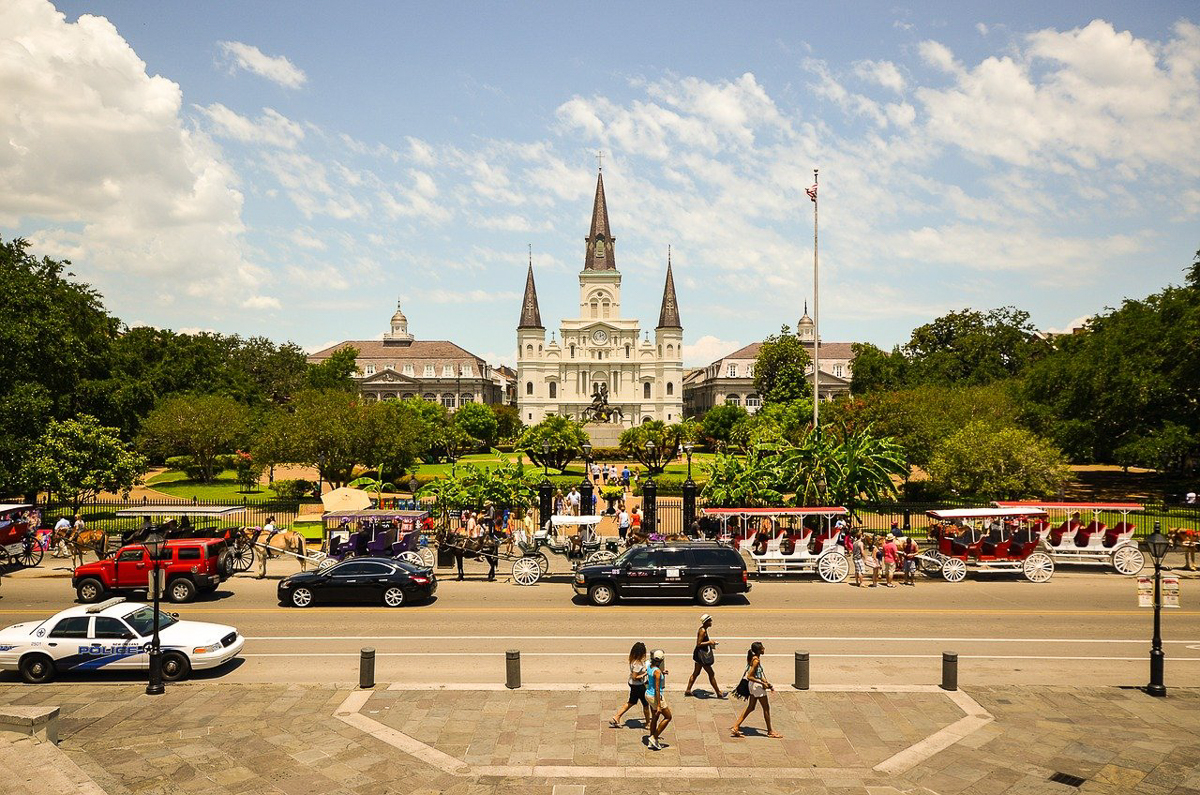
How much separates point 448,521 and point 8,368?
21398mm

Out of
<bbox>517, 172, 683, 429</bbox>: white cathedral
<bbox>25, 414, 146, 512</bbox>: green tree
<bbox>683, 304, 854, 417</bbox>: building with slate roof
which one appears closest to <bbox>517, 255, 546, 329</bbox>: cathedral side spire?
<bbox>517, 172, 683, 429</bbox>: white cathedral

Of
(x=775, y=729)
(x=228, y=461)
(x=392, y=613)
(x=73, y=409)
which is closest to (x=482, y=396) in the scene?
(x=228, y=461)

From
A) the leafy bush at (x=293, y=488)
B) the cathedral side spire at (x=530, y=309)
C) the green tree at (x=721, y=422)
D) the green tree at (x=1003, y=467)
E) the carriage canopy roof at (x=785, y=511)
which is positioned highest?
the cathedral side spire at (x=530, y=309)

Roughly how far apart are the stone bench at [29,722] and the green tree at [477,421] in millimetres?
69960

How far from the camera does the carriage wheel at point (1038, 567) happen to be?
2277 cm

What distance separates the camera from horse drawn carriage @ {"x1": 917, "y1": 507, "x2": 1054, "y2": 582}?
22.8 metres

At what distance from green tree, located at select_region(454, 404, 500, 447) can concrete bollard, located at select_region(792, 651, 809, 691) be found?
6920 centimetres

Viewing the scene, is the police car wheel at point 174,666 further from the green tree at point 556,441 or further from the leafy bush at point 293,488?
the green tree at point 556,441

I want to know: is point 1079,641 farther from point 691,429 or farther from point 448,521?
point 691,429

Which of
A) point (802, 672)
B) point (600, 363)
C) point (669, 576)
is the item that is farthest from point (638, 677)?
point (600, 363)

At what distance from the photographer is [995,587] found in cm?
2223

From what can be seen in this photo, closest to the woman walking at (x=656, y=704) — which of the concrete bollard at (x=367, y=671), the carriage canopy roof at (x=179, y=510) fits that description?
the concrete bollard at (x=367, y=671)

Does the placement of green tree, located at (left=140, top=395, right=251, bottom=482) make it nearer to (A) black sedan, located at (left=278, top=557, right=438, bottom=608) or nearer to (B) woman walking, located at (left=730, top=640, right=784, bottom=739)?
(A) black sedan, located at (left=278, top=557, right=438, bottom=608)

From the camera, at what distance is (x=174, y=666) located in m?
14.1
